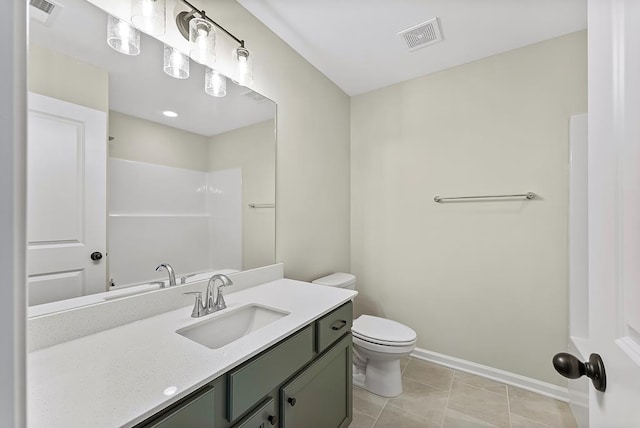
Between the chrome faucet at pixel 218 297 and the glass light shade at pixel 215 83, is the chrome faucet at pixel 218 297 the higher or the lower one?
the lower one

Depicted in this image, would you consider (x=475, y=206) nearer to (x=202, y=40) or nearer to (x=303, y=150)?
(x=303, y=150)

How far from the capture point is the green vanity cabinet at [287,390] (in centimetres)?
74

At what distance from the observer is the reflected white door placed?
44 centimetres

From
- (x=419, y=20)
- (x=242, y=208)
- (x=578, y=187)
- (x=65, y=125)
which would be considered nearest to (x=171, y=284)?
(x=242, y=208)

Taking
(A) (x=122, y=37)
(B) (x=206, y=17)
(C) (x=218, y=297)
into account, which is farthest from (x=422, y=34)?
(C) (x=218, y=297)

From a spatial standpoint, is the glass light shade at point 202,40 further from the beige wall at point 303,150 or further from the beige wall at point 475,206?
the beige wall at point 475,206

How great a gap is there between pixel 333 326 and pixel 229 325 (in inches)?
19.2

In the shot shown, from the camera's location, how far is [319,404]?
1.25 meters

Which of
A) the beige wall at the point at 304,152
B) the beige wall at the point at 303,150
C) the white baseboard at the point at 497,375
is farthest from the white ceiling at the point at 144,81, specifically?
the white baseboard at the point at 497,375

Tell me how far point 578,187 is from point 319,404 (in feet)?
6.44

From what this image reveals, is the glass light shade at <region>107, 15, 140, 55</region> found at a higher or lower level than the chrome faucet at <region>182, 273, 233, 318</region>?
higher

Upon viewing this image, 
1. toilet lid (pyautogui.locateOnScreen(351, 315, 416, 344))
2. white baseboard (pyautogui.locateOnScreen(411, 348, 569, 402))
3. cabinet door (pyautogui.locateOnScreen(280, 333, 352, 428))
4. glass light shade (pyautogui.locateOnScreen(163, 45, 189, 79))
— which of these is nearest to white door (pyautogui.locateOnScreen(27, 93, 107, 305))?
glass light shade (pyautogui.locateOnScreen(163, 45, 189, 79))

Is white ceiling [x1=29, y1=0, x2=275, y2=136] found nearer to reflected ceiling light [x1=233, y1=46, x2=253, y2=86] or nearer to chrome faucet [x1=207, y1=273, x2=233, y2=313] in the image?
reflected ceiling light [x1=233, y1=46, x2=253, y2=86]

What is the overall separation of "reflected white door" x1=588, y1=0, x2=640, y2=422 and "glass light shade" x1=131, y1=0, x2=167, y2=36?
56.8 inches
